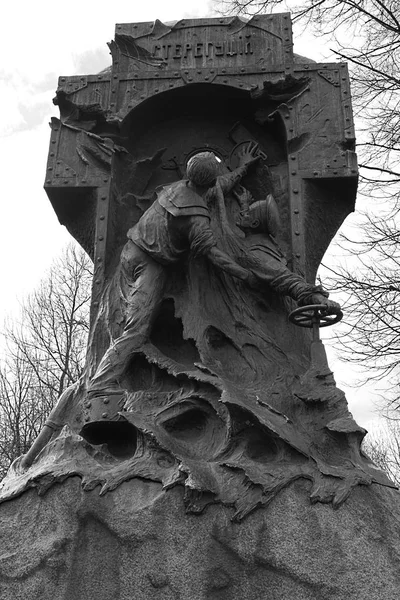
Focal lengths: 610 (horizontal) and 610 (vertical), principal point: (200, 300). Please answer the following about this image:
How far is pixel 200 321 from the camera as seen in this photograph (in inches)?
159

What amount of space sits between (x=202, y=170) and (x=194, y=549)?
2.41 metres

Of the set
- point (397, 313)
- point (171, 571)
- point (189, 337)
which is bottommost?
point (171, 571)

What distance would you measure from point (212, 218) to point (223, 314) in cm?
73

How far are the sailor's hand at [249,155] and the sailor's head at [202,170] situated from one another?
0.68 metres

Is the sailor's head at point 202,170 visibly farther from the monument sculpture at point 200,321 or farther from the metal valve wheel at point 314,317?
the metal valve wheel at point 314,317

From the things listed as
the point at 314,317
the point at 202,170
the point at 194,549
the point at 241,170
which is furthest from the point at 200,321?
the point at 194,549

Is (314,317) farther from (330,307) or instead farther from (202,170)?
(202,170)

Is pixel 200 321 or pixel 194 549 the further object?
pixel 200 321

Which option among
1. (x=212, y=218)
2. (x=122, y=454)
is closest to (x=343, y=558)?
(x=122, y=454)

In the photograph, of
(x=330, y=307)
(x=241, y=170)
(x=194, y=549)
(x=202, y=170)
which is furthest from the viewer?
(x=241, y=170)

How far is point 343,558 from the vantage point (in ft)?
9.45

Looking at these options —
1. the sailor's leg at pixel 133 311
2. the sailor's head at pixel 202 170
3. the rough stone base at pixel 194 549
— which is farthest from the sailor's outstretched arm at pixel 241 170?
the rough stone base at pixel 194 549

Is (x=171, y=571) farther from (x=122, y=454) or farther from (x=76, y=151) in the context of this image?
(x=76, y=151)

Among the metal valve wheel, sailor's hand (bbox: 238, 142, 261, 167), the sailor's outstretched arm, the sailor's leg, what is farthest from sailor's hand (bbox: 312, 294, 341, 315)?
sailor's hand (bbox: 238, 142, 261, 167)
